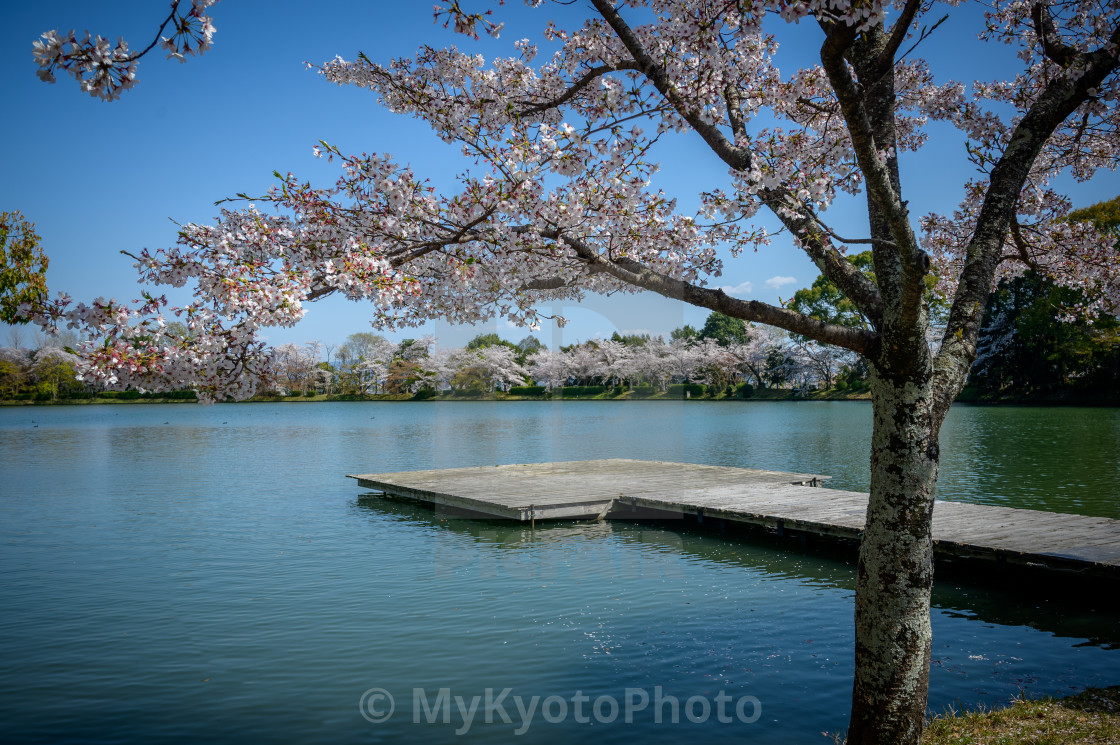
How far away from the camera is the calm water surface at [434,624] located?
7.02m

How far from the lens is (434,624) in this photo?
951cm

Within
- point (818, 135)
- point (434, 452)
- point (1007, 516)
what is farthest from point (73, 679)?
point (434, 452)

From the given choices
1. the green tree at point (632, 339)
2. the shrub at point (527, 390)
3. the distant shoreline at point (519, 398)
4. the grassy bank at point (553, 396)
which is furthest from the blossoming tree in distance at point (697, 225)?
the shrub at point (527, 390)

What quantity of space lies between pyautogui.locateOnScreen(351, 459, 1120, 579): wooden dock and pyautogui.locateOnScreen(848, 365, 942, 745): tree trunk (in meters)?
6.03

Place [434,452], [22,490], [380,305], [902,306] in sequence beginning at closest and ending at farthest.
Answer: [902,306]
[380,305]
[22,490]
[434,452]

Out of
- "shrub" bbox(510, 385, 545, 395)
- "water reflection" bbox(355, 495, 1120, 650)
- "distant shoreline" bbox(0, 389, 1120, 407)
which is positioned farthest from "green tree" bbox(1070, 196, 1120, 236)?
"shrub" bbox(510, 385, 545, 395)

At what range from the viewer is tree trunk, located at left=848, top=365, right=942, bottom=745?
4.57m

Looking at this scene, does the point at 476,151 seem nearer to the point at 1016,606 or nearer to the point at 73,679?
the point at 73,679

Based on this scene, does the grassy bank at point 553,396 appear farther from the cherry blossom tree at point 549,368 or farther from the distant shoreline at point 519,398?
the cherry blossom tree at point 549,368

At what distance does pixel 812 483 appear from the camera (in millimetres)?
17812

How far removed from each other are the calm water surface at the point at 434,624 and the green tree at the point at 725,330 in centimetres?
6673

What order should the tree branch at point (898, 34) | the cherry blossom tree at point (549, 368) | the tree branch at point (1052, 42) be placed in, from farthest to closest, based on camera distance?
the cherry blossom tree at point (549, 368)
the tree branch at point (1052, 42)
the tree branch at point (898, 34)

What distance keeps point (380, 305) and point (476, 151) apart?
185 centimetres

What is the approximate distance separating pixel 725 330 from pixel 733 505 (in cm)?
7742
